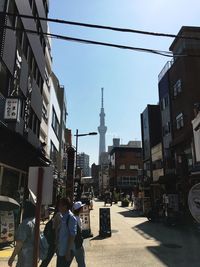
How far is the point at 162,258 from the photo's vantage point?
32.8ft

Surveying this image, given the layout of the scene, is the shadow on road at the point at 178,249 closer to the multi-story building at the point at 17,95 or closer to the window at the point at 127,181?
the multi-story building at the point at 17,95

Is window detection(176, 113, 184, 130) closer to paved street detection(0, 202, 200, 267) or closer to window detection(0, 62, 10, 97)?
paved street detection(0, 202, 200, 267)

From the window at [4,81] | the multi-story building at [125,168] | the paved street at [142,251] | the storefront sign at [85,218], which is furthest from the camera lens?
the multi-story building at [125,168]

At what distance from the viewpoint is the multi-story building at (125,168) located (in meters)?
86.3

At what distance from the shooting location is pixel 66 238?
5.96m

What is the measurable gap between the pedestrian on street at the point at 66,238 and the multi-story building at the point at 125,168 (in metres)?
80.3

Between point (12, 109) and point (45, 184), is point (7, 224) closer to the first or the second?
point (12, 109)

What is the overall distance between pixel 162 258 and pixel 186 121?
19.9 meters

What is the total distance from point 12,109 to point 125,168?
76548 mm

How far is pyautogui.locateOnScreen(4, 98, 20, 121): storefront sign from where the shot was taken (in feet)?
46.7

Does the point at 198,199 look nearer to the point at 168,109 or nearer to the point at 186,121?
the point at 186,121

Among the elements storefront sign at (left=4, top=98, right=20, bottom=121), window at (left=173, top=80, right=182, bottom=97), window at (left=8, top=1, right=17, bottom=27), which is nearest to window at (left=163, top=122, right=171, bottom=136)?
window at (left=173, top=80, right=182, bottom=97)

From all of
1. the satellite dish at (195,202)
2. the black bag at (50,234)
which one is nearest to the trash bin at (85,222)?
the black bag at (50,234)

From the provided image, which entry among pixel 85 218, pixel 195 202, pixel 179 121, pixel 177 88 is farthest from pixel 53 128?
pixel 195 202
